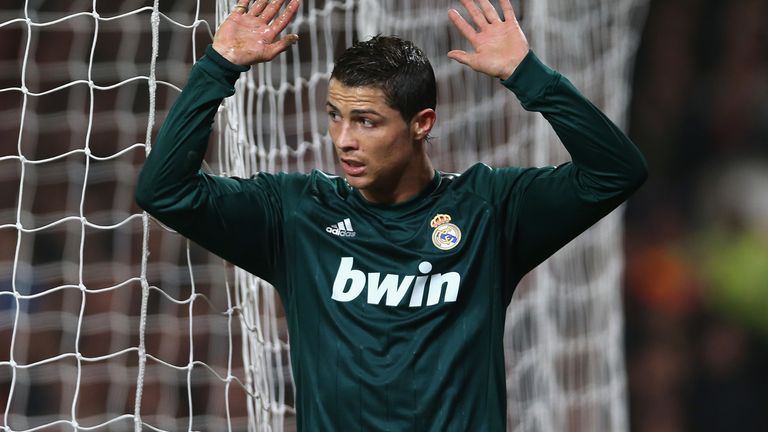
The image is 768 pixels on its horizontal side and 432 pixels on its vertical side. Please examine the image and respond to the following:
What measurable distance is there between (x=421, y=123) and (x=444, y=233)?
0.22 meters

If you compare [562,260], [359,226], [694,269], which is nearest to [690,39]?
[694,269]

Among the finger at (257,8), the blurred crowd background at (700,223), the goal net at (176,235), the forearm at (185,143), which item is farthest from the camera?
the blurred crowd background at (700,223)

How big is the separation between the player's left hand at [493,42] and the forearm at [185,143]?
17.0 inches

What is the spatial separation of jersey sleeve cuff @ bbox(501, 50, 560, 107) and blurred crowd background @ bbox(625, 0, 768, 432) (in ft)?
14.2

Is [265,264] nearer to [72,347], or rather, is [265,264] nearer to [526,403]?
[526,403]

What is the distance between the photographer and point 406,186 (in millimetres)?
2232

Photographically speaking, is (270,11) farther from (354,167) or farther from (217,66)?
(354,167)

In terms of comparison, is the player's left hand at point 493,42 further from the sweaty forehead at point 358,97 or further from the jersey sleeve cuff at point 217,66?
the jersey sleeve cuff at point 217,66

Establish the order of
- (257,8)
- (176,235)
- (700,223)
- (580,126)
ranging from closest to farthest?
(580,126) → (257,8) → (176,235) → (700,223)

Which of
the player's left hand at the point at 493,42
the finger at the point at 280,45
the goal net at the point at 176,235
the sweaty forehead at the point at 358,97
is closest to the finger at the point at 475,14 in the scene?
the player's left hand at the point at 493,42

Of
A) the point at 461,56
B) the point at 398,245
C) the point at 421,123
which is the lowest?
the point at 398,245

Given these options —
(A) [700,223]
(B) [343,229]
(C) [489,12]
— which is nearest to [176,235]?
(B) [343,229]

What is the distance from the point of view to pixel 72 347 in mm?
5051

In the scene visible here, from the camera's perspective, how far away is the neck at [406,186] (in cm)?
222
